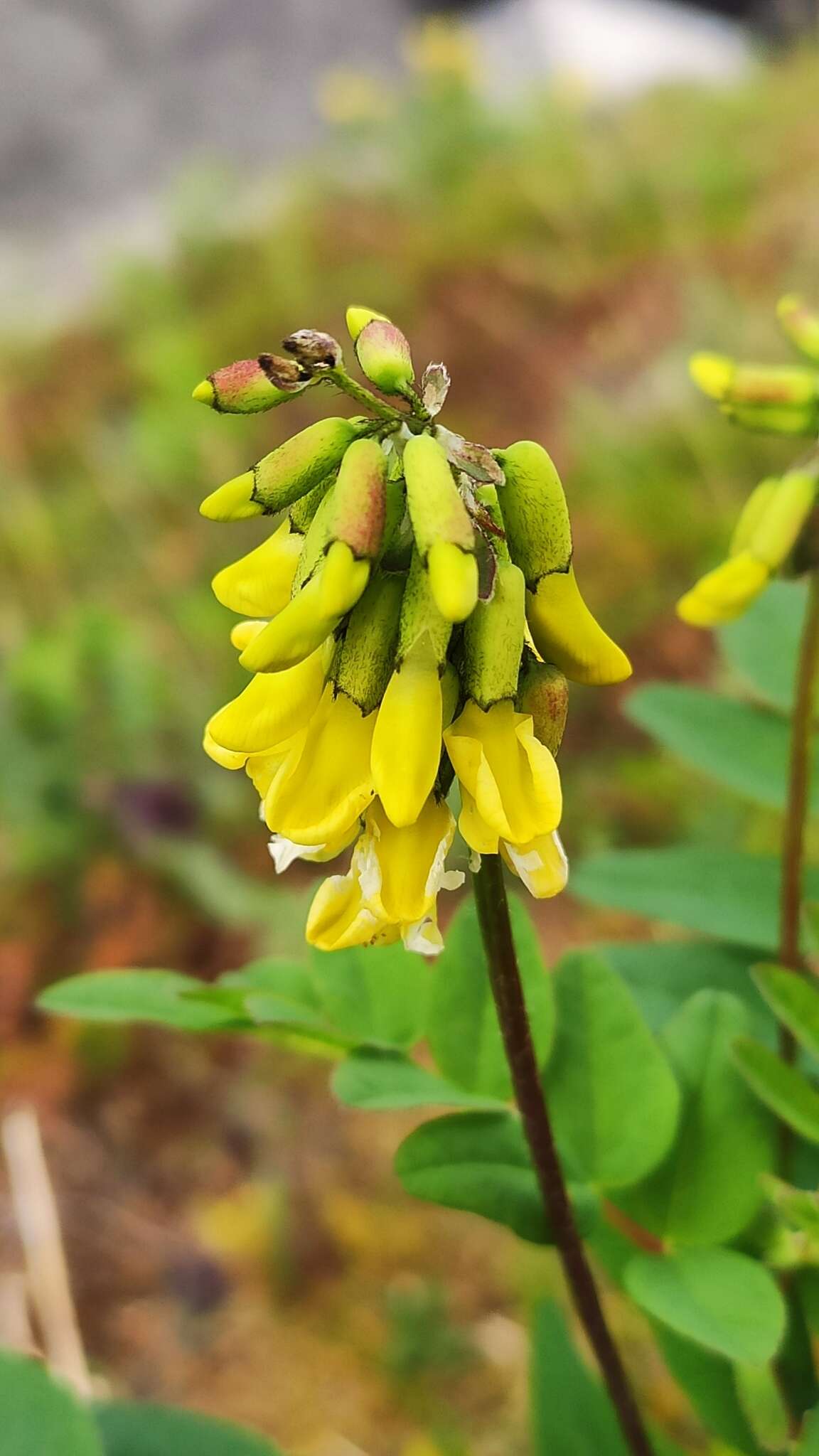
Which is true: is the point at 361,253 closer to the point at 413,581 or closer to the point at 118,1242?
the point at 118,1242

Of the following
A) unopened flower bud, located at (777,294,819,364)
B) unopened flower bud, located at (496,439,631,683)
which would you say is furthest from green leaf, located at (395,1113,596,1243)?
unopened flower bud, located at (777,294,819,364)

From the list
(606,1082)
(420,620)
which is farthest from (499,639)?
(606,1082)

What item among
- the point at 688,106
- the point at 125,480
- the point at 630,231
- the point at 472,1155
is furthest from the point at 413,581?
the point at 688,106

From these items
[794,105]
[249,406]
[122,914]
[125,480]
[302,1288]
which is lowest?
[302,1288]

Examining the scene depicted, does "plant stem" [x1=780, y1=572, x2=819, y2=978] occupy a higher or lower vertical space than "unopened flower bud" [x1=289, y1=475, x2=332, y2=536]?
lower

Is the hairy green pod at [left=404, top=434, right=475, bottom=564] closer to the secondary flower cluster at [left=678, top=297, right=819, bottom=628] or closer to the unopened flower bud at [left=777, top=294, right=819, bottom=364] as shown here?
the secondary flower cluster at [left=678, top=297, right=819, bottom=628]

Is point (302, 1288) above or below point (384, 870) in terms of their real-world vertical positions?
below

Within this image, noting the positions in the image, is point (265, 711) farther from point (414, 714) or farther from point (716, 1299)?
point (716, 1299)
